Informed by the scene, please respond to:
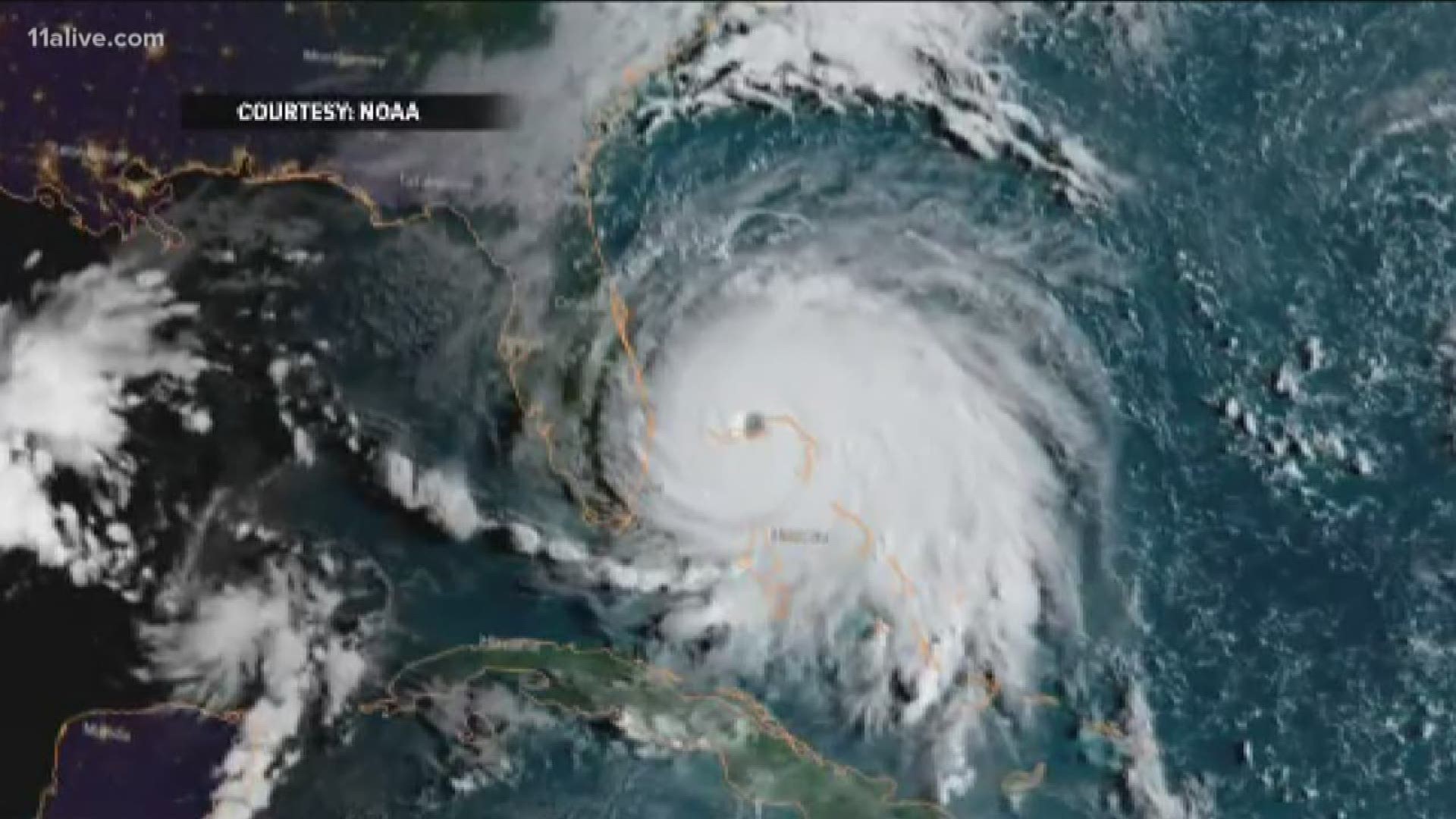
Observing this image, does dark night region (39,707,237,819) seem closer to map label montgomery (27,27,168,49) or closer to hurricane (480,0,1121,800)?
hurricane (480,0,1121,800)

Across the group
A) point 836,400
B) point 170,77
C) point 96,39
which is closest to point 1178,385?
point 836,400

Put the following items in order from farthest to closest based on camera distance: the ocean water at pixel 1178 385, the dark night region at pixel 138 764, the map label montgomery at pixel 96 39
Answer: the map label montgomery at pixel 96 39
the dark night region at pixel 138 764
the ocean water at pixel 1178 385

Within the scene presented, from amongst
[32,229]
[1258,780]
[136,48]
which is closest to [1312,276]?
[1258,780]

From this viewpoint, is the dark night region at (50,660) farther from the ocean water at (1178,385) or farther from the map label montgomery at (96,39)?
the map label montgomery at (96,39)

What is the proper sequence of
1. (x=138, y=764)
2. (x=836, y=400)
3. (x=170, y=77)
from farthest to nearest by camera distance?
(x=170, y=77), (x=138, y=764), (x=836, y=400)

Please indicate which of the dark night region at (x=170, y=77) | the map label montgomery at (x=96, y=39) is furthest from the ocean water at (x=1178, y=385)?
the map label montgomery at (x=96, y=39)

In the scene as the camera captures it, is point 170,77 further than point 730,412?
Yes

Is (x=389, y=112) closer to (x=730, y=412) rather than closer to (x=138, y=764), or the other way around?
(x=730, y=412)
